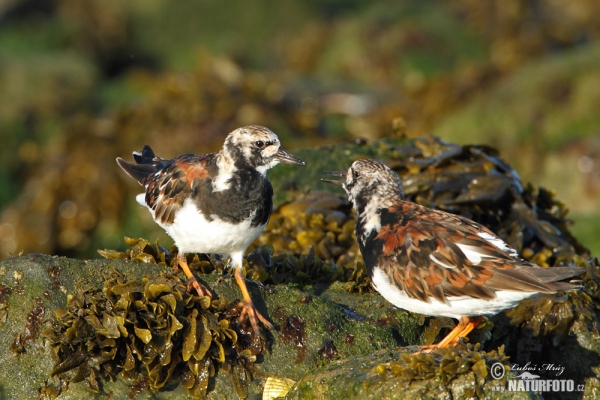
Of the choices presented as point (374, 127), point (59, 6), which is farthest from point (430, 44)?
point (59, 6)

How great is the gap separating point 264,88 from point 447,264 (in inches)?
303

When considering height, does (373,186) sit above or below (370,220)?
above

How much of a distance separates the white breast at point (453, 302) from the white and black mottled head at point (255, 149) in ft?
3.15

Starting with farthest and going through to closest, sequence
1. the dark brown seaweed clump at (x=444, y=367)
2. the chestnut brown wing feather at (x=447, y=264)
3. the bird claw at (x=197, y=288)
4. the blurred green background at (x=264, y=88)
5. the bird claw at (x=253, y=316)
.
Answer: the blurred green background at (x=264, y=88), the bird claw at (x=197, y=288), the bird claw at (x=253, y=316), the chestnut brown wing feather at (x=447, y=264), the dark brown seaweed clump at (x=444, y=367)

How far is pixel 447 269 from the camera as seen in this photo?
443 centimetres

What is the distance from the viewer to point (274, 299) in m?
4.91

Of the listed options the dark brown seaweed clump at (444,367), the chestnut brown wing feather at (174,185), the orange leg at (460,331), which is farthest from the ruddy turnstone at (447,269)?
the chestnut brown wing feather at (174,185)

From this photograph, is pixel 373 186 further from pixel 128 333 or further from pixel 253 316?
pixel 128 333

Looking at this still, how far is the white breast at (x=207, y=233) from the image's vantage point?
4.71 m

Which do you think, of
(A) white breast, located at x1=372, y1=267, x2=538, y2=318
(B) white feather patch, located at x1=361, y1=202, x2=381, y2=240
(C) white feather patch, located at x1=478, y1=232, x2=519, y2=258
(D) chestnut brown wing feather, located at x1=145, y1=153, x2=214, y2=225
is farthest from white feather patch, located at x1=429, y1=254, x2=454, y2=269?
(D) chestnut brown wing feather, located at x1=145, y1=153, x2=214, y2=225

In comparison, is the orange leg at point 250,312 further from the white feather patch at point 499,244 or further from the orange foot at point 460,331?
the white feather patch at point 499,244

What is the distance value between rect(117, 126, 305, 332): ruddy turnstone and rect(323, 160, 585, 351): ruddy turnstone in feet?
2.49

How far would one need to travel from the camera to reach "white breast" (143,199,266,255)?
15.4 feet

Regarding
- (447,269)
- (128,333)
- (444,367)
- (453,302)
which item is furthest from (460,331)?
(128,333)
